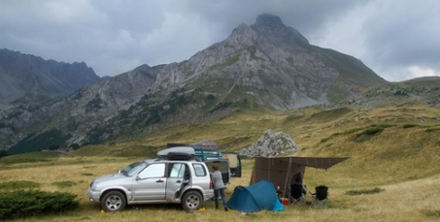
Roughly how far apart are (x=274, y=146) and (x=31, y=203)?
62.1 metres

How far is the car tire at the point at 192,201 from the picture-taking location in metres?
18.5

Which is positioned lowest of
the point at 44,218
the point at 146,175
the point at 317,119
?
the point at 44,218

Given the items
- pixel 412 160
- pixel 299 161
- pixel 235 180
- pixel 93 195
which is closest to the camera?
pixel 93 195

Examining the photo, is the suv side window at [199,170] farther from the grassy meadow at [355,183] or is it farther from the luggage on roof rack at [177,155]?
the grassy meadow at [355,183]

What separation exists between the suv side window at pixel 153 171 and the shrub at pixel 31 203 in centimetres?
348

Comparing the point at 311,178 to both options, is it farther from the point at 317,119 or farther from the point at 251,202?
the point at 317,119

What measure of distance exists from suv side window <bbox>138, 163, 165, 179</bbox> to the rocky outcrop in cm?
5257

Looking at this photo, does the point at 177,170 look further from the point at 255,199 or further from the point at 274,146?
the point at 274,146

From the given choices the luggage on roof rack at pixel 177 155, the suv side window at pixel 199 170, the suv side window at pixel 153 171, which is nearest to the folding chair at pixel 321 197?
the suv side window at pixel 199 170

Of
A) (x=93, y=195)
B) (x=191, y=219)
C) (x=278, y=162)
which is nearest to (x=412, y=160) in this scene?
(x=278, y=162)

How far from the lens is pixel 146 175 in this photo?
18.3m

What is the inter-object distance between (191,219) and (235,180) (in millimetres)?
17189

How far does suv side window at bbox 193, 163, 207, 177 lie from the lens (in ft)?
62.5

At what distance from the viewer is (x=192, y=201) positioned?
61.2ft
